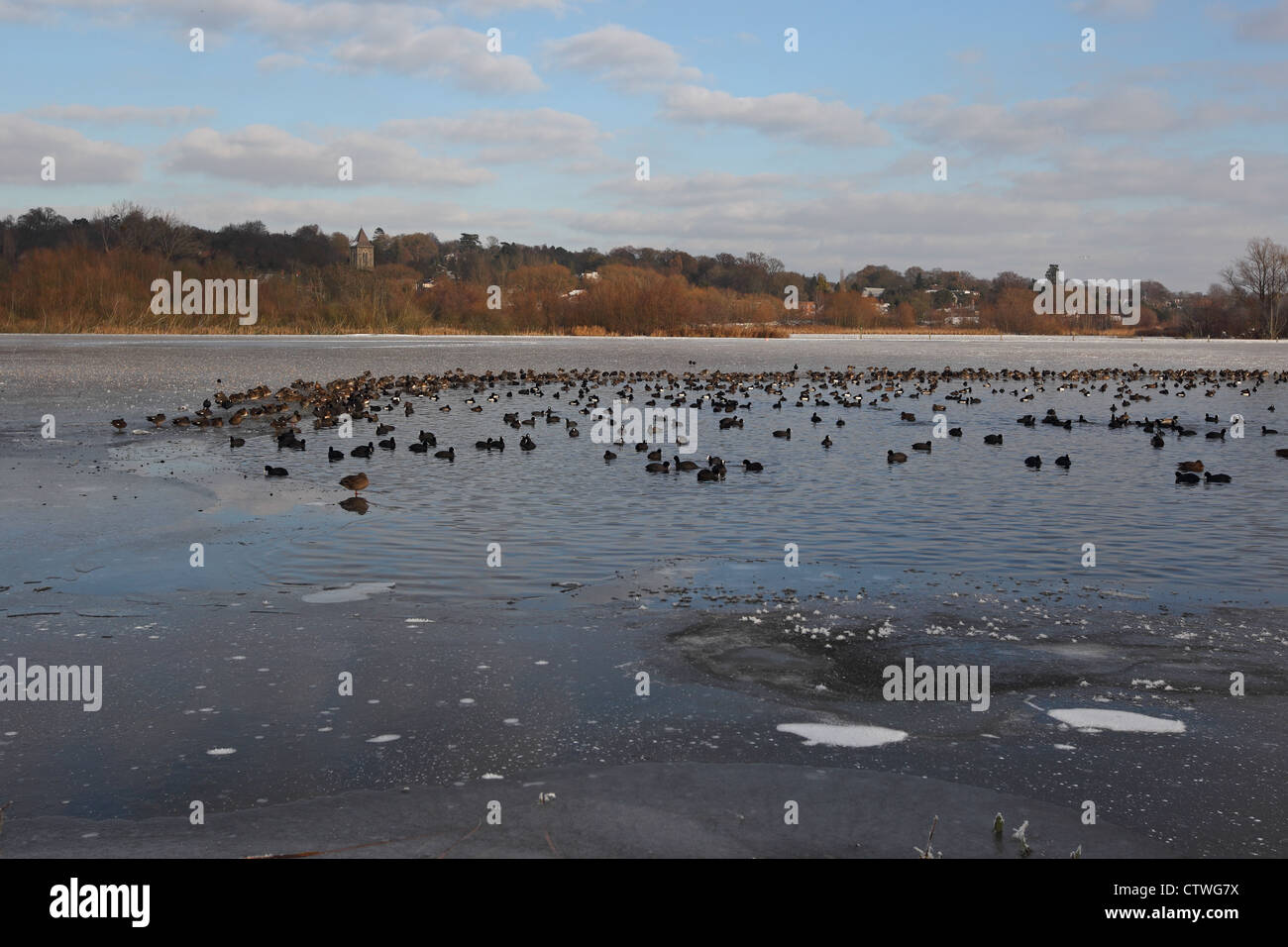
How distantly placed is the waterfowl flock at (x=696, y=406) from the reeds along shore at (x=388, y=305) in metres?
53.9

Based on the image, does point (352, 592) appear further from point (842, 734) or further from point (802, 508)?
point (802, 508)

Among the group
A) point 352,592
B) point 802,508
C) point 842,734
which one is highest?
point 802,508

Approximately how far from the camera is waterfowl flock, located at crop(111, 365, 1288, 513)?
17938mm

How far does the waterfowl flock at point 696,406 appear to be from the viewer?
58.9 feet

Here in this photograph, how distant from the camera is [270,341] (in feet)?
237

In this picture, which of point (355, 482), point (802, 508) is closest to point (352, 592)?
point (355, 482)

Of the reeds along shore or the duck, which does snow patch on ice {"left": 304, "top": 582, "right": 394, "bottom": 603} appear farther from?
the reeds along shore

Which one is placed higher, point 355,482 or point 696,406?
point 696,406

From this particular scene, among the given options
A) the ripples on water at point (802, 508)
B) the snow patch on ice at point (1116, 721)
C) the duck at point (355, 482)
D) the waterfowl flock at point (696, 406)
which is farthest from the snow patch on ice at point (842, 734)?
the duck at point (355, 482)

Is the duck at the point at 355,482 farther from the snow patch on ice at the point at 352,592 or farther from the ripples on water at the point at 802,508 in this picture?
the snow patch on ice at the point at 352,592

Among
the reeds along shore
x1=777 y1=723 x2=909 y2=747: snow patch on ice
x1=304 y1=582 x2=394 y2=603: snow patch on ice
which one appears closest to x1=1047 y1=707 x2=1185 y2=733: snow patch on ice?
x1=777 y1=723 x2=909 y2=747: snow patch on ice

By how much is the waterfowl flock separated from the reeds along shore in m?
53.9

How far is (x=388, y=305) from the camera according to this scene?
94438 millimetres

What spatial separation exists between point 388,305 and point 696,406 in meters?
71.9
